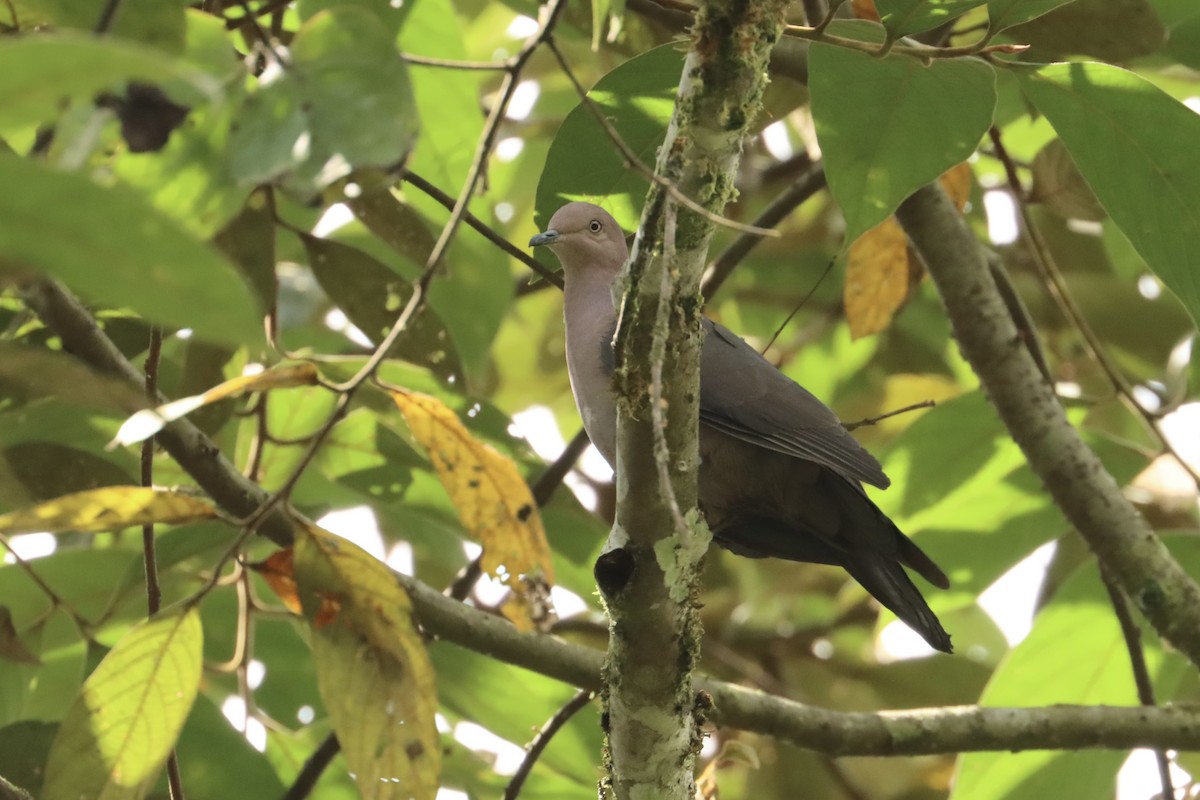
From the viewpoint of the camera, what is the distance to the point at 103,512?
193 centimetres

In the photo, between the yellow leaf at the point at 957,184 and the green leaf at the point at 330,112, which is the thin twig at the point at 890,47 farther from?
the yellow leaf at the point at 957,184

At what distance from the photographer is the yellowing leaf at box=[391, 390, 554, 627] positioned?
90.7 inches

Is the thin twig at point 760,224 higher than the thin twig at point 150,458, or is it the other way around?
the thin twig at point 760,224

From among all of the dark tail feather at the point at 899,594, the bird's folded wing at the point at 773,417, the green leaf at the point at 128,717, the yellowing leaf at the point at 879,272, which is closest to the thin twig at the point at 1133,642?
the dark tail feather at the point at 899,594

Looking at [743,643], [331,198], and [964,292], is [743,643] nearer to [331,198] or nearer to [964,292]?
[964,292]

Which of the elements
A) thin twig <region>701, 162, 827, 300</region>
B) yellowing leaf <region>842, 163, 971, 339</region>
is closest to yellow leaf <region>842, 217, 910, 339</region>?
yellowing leaf <region>842, 163, 971, 339</region>

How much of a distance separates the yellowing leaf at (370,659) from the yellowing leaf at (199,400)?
308mm

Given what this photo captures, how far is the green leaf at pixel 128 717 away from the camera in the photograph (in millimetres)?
2057

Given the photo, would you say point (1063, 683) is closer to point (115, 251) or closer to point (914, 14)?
point (914, 14)

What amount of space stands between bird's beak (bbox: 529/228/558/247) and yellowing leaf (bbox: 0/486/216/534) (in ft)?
4.97

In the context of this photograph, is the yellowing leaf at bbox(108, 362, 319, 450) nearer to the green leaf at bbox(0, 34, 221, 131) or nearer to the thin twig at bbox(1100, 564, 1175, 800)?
the green leaf at bbox(0, 34, 221, 131)

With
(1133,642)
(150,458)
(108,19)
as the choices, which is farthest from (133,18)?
(1133,642)

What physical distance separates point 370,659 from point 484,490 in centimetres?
41

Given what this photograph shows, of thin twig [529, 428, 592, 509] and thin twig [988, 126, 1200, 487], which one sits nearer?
thin twig [529, 428, 592, 509]
